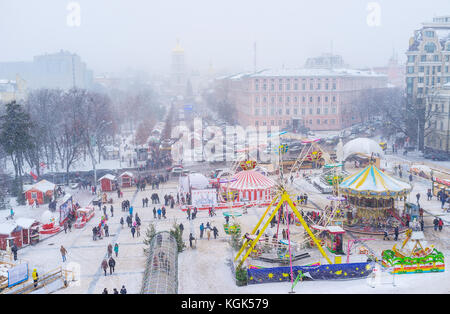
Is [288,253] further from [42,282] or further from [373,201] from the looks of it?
[42,282]

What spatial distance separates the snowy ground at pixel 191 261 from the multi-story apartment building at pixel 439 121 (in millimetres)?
17964

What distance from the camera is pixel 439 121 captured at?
46.6m

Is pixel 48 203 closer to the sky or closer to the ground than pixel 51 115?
closer to the ground

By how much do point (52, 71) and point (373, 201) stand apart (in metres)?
108

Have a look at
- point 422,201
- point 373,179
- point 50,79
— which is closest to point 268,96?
point 422,201

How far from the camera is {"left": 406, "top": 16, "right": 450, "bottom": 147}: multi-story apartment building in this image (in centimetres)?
5481

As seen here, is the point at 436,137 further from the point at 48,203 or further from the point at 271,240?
the point at 48,203

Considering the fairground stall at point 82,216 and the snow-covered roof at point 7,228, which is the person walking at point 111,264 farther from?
the fairground stall at point 82,216

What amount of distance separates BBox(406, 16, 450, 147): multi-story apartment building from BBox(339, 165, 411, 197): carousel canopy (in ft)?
106

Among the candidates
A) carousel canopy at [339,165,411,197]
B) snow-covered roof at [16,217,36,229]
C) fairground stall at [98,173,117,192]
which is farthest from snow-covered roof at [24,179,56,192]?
carousel canopy at [339,165,411,197]

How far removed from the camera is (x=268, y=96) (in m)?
69.2

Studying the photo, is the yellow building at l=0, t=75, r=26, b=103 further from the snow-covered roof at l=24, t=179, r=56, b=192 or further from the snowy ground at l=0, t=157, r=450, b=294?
the snowy ground at l=0, t=157, r=450, b=294
